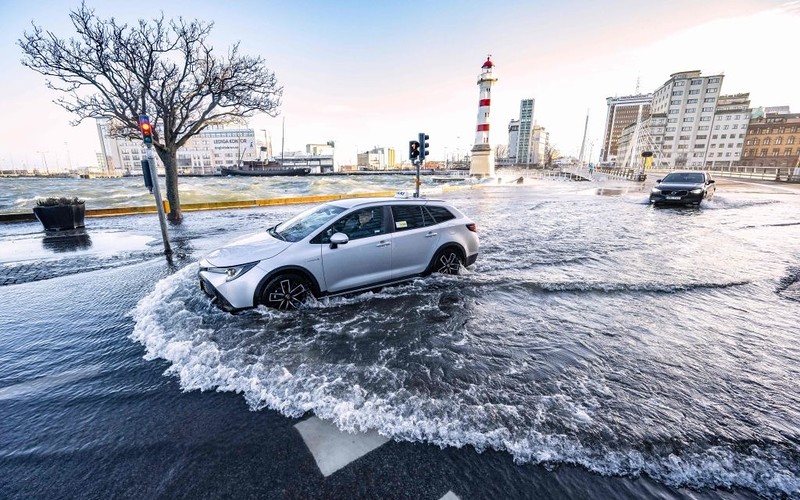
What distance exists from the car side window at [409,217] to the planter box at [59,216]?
12.7 meters

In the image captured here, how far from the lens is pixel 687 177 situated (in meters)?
18.1

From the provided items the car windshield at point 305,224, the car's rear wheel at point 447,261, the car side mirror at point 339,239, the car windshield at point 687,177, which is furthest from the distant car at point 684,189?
the car side mirror at point 339,239

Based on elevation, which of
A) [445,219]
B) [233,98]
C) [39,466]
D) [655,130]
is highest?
[655,130]

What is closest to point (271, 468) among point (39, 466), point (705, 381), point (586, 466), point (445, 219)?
point (39, 466)

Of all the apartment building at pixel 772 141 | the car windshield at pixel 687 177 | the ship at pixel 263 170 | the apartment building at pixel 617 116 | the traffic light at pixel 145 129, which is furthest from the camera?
the apartment building at pixel 617 116

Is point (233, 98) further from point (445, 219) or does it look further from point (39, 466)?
point (39, 466)

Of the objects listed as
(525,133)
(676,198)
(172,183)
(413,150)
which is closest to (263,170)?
(172,183)

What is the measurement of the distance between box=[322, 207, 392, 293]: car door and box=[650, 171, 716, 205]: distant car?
1820 cm

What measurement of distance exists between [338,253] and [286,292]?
92 cm

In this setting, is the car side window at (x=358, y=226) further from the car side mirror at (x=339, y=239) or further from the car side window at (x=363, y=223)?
the car side mirror at (x=339, y=239)

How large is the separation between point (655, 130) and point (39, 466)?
12212 centimetres

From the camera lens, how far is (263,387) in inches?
127

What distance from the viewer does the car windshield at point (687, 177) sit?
17.5 m

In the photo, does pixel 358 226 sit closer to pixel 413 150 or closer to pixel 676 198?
pixel 413 150
